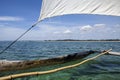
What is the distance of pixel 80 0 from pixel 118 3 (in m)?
1.13

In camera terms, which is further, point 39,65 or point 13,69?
point 39,65

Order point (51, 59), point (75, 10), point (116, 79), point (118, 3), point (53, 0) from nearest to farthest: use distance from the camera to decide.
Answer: point (118, 3), point (75, 10), point (53, 0), point (116, 79), point (51, 59)

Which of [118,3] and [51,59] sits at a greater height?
[118,3]

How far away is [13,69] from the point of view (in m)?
9.37

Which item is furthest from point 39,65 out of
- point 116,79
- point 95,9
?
point 95,9

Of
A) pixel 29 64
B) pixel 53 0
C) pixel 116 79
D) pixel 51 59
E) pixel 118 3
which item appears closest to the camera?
pixel 118 3

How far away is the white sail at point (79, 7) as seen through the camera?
5.34m

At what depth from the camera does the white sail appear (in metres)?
5.34

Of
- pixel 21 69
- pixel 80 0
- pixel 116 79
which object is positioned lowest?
pixel 116 79

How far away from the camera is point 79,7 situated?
5859mm

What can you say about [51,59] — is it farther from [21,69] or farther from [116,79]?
[116,79]

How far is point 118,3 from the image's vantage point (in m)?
5.31

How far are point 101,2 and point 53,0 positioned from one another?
155 cm

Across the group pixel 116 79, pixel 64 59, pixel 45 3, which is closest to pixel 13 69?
pixel 64 59
